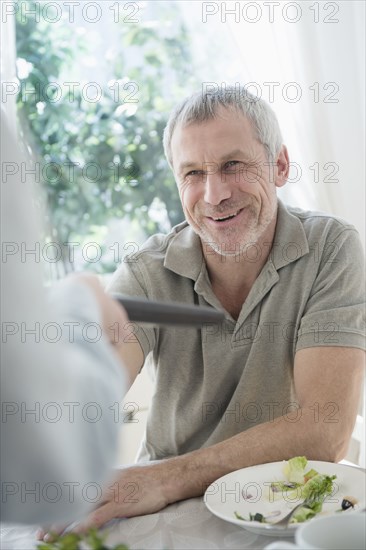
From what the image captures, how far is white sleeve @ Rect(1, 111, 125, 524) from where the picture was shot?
52cm

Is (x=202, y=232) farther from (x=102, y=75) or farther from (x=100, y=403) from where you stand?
(x=102, y=75)

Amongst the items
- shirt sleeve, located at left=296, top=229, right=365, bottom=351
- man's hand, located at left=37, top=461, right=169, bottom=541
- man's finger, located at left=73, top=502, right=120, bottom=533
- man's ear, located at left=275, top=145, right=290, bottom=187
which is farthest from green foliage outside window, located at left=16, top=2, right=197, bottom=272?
man's finger, located at left=73, top=502, right=120, bottom=533

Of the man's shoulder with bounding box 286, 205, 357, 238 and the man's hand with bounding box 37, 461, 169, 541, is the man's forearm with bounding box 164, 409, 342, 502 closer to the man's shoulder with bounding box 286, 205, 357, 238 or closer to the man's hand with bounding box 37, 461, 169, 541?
the man's hand with bounding box 37, 461, 169, 541

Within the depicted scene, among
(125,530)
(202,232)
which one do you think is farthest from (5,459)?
(202,232)

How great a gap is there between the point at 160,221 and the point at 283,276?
218 centimetres

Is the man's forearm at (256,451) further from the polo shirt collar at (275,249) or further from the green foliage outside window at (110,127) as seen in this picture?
the green foliage outside window at (110,127)

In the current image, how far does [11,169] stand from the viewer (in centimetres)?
59

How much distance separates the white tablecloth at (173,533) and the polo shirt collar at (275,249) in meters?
0.61

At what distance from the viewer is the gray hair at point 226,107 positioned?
62.3 inches

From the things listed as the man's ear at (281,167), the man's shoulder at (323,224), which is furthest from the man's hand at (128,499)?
the man's ear at (281,167)

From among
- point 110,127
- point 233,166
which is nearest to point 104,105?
point 110,127

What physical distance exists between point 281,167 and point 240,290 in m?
0.33

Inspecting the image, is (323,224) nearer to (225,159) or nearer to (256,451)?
(225,159)

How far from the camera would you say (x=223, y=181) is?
160cm
